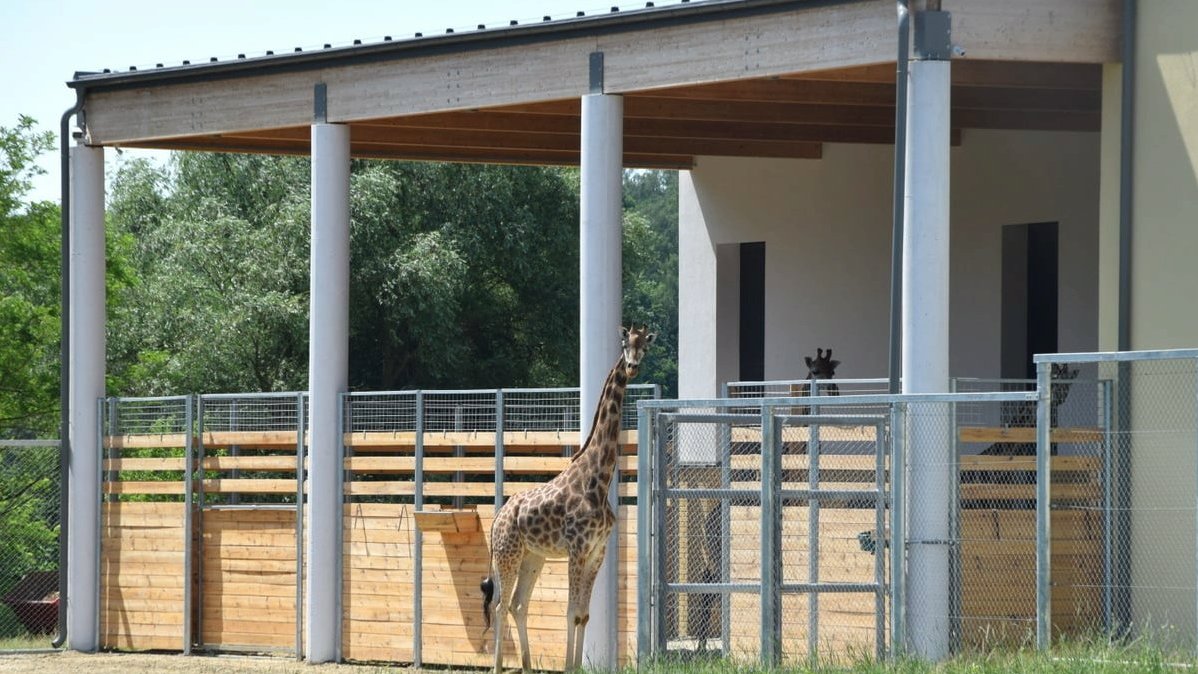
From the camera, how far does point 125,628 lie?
16.9 meters

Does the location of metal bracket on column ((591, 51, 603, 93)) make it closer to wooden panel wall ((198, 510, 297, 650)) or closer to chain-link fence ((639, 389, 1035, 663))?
chain-link fence ((639, 389, 1035, 663))

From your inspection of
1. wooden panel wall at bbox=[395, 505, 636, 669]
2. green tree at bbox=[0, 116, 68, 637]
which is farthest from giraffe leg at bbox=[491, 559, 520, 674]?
green tree at bbox=[0, 116, 68, 637]

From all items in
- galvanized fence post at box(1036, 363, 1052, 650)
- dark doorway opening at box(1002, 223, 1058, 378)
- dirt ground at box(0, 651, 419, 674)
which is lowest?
dirt ground at box(0, 651, 419, 674)

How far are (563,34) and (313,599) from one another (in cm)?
578

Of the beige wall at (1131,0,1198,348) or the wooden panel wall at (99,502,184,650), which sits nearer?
the beige wall at (1131,0,1198,348)

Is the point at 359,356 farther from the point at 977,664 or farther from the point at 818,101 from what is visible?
the point at 977,664

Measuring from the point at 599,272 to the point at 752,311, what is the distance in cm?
774

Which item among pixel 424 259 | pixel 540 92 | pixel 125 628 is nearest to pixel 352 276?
pixel 424 259

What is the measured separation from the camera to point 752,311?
21391mm

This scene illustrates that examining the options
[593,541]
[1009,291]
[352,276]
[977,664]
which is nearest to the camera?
[977,664]

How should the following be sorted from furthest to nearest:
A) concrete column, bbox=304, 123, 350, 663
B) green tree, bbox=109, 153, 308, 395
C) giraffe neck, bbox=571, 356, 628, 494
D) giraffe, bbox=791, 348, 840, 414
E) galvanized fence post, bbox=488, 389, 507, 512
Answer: green tree, bbox=109, 153, 308, 395, giraffe, bbox=791, 348, 840, 414, concrete column, bbox=304, 123, 350, 663, galvanized fence post, bbox=488, 389, 507, 512, giraffe neck, bbox=571, 356, 628, 494

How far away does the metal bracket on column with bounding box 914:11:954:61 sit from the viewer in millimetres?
12156

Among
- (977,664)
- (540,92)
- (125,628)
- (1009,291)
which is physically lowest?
(125,628)

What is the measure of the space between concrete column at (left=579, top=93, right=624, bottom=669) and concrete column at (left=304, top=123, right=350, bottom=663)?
9.01 ft
